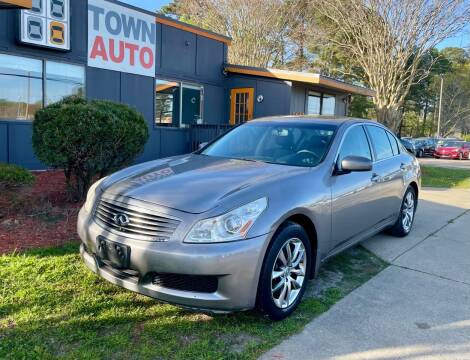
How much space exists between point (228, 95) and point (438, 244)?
9804mm

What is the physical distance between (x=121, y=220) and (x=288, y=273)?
1.35 metres

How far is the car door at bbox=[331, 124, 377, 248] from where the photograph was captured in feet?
12.9

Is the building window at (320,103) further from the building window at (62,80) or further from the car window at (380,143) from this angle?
the car window at (380,143)

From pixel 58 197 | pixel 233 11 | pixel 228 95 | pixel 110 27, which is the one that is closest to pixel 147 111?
pixel 110 27

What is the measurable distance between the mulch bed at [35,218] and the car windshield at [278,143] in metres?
1.98

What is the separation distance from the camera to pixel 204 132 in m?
12.7

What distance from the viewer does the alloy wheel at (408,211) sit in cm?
583

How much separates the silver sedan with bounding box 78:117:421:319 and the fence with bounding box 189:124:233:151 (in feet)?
25.2

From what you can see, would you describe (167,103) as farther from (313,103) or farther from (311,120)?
(311,120)

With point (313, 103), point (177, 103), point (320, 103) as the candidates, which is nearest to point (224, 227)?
point (177, 103)

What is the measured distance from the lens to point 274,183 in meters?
3.38

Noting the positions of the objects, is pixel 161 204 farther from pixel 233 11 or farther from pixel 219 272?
pixel 233 11

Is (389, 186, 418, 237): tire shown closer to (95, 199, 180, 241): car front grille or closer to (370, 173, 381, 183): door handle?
(370, 173, 381, 183): door handle

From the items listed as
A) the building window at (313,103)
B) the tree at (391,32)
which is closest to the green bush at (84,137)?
the building window at (313,103)
